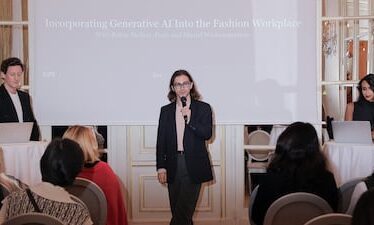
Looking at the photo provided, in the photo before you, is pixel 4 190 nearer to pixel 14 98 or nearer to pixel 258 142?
pixel 14 98

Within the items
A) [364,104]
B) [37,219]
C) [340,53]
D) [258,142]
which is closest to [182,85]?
[258,142]

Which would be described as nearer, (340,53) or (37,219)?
(37,219)

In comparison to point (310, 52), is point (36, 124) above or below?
below

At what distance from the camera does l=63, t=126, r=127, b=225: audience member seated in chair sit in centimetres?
281

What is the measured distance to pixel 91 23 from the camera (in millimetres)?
4488

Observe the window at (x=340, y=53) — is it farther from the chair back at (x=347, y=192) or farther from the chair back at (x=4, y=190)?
the chair back at (x=4, y=190)

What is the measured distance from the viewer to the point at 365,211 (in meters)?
1.24

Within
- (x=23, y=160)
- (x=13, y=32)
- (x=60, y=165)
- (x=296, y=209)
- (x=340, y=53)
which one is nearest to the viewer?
(x=60, y=165)

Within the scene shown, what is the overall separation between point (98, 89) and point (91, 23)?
0.61 meters

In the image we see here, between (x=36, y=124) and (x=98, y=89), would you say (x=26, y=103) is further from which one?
(x=98, y=89)

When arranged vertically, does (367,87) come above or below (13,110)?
above

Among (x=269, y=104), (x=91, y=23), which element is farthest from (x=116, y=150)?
(x=269, y=104)

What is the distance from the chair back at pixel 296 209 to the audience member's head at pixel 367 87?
7.27 ft

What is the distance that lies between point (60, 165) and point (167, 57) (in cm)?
254
